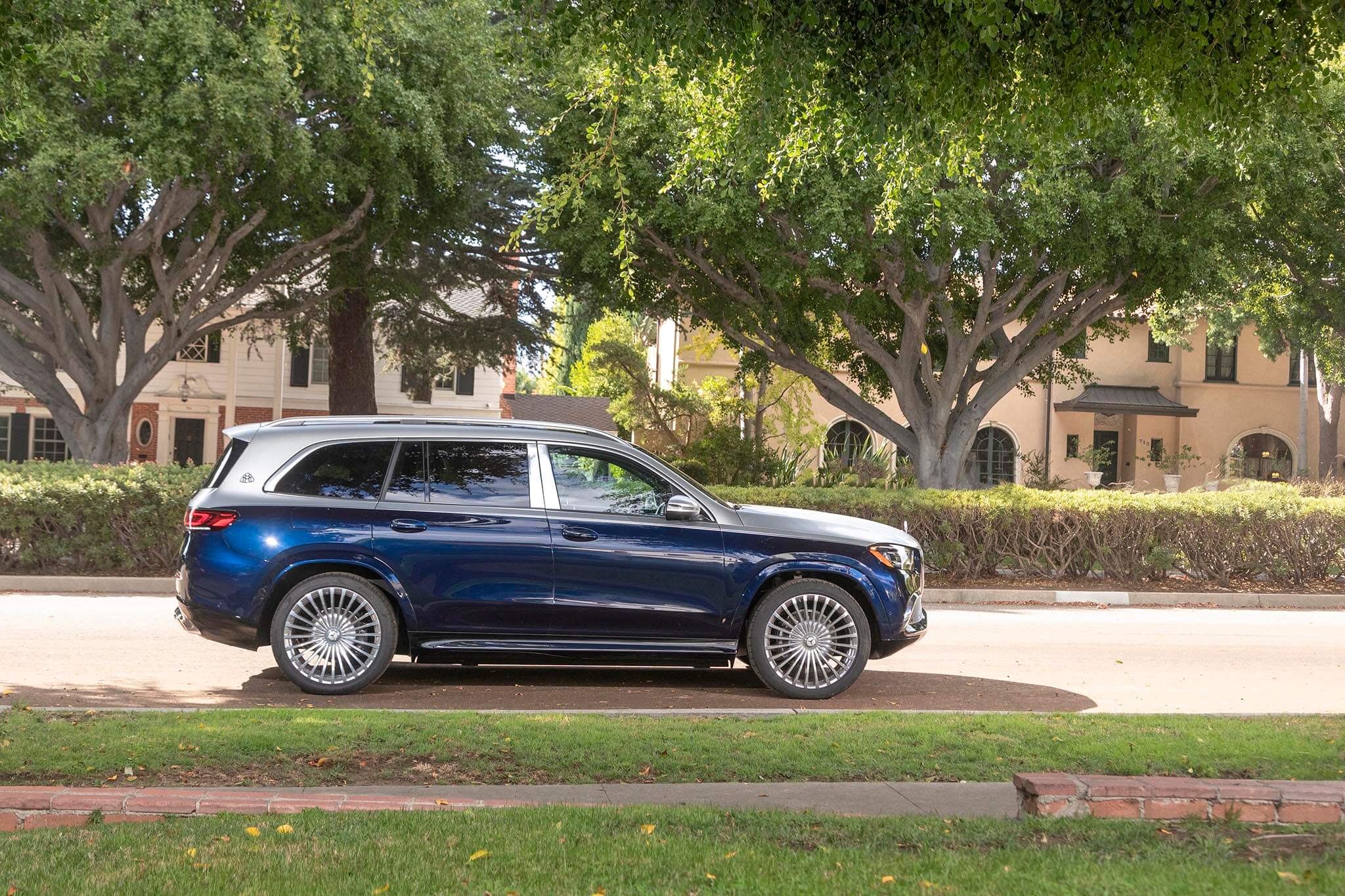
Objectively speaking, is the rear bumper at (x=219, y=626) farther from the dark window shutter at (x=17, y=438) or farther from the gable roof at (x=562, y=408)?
the gable roof at (x=562, y=408)

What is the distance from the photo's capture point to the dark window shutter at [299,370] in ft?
138

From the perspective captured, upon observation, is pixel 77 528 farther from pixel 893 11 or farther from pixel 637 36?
pixel 893 11

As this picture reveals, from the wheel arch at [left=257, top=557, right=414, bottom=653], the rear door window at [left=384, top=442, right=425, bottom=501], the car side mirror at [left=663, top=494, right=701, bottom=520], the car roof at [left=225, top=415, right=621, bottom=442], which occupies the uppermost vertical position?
the car roof at [left=225, top=415, right=621, bottom=442]

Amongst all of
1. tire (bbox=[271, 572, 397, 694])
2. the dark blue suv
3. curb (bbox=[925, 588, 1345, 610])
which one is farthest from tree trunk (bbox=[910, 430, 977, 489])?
tire (bbox=[271, 572, 397, 694])

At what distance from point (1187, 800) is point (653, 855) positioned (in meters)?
2.41

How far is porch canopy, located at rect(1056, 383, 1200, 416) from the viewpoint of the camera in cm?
3916

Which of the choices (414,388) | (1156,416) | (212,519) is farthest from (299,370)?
(212,519)

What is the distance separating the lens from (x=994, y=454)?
40031 millimetres

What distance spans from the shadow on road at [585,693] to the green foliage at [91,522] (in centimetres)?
740

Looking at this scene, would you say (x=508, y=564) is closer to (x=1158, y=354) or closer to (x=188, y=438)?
(x=188, y=438)

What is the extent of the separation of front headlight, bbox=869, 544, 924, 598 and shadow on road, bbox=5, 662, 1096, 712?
0.85 metres

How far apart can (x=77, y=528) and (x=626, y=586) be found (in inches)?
412

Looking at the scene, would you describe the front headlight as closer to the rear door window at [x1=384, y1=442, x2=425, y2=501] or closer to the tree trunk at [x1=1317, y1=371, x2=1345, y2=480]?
the rear door window at [x1=384, y1=442, x2=425, y2=501]

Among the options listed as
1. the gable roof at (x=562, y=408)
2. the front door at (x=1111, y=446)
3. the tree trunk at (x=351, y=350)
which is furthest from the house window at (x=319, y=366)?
the front door at (x=1111, y=446)
